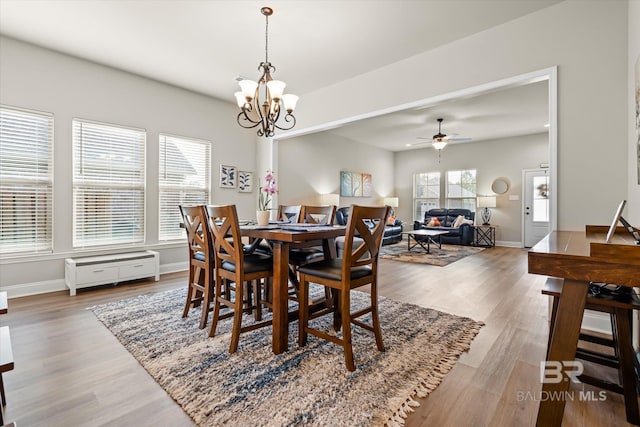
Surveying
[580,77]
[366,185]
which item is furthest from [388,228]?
[580,77]

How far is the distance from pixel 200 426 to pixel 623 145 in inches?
134

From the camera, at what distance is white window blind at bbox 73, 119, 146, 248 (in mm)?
3734

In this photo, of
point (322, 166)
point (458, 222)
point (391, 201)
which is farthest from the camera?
point (391, 201)

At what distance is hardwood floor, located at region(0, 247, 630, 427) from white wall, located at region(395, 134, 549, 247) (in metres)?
5.14

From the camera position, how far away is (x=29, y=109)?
3357 millimetres

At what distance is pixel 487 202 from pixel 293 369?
749 centimetres

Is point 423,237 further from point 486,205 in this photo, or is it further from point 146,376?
point 146,376

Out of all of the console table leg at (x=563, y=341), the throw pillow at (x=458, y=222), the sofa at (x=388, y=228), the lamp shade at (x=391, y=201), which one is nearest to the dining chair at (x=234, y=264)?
the console table leg at (x=563, y=341)

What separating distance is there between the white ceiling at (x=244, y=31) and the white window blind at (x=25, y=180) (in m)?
0.91

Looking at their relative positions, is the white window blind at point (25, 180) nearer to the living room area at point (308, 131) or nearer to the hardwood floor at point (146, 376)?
the living room area at point (308, 131)

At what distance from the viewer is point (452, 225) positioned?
7.79 meters

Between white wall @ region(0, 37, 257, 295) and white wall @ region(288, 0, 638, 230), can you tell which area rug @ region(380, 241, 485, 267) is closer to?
white wall @ region(288, 0, 638, 230)

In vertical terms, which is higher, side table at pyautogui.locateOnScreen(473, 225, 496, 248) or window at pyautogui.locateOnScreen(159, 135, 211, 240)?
window at pyautogui.locateOnScreen(159, 135, 211, 240)

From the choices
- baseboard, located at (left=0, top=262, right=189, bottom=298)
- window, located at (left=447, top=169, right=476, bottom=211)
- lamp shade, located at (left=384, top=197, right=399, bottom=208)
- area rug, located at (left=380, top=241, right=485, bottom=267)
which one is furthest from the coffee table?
baseboard, located at (left=0, top=262, right=189, bottom=298)
